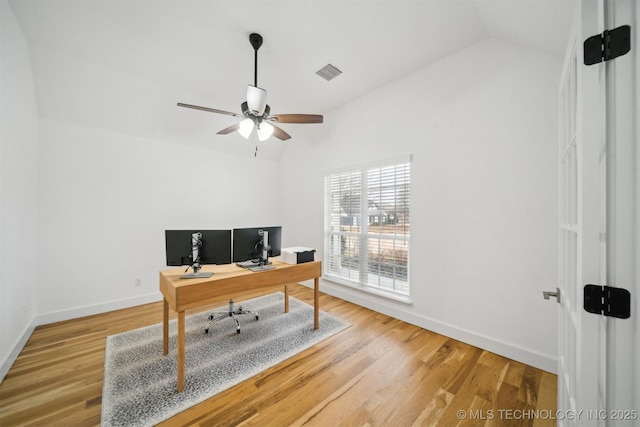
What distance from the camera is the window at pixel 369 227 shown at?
3.12m

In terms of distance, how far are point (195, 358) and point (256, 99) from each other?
2.43 m

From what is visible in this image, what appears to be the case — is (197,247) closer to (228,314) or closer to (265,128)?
(228,314)

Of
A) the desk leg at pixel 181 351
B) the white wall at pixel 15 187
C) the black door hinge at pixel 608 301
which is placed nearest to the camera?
the black door hinge at pixel 608 301

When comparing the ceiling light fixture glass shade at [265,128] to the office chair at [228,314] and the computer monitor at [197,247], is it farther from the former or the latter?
the office chair at [228,314]

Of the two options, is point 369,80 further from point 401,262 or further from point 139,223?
point 139,223

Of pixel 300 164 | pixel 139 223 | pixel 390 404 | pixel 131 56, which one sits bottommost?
pixel 390 404

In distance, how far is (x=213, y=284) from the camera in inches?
80.3

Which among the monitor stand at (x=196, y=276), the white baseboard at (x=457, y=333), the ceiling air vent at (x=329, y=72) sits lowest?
the white baseboard at (x=457, y=333)

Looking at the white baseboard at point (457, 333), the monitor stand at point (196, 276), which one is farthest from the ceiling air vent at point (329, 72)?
the white baseboard at point (457, 333)

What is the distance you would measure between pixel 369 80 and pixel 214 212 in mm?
3293

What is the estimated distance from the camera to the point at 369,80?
3115 millimetres

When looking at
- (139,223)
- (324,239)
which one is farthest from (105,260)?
(324,239)

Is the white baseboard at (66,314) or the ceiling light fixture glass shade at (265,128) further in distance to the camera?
the ceiling light fixture glass shade at (265,128)

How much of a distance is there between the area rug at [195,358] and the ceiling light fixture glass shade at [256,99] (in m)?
2.31
